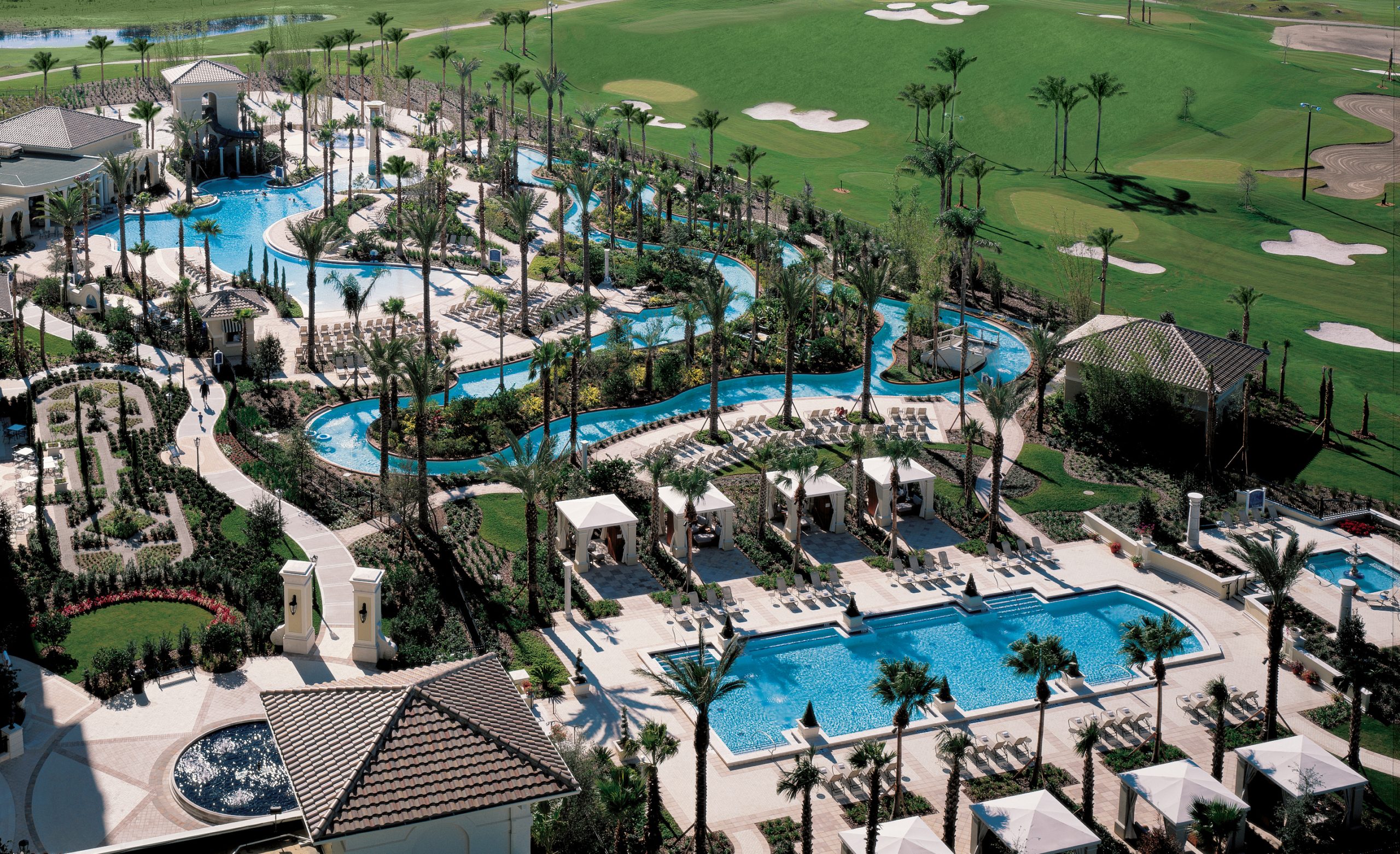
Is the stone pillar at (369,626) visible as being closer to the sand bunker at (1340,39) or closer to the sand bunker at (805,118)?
the sand bunker at (805,118)

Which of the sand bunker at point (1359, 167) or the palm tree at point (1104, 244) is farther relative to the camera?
the sand bunker at point (1359, 167)

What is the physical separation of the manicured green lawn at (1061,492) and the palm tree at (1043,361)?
329 centimetres

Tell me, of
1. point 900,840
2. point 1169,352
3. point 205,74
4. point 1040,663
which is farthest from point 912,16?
point 900,840

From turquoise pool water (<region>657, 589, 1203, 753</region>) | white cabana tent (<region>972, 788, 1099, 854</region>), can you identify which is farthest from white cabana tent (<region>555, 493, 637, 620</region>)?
white cabana tent (<region>972, 788, 1099, 854</region>)

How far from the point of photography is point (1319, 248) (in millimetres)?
80312

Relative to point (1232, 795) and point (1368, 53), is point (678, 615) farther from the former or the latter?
point (1368, 53)

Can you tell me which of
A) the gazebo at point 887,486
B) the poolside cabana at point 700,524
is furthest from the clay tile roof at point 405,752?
the gazebo at point 887,486

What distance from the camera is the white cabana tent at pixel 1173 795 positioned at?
3309 cm

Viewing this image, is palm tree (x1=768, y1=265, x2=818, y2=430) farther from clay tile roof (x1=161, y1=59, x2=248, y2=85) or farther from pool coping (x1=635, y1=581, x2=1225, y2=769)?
clay tile roof (x1=161, y1=59, x2=248, y2=85)

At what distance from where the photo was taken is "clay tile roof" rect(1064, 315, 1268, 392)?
188 feet

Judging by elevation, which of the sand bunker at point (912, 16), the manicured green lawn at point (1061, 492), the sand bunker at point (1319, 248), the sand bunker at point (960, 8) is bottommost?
the manicured green lawn at point (1061, 492)

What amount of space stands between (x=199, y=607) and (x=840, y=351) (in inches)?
1411

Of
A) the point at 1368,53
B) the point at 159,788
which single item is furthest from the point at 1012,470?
the point at 1368,53

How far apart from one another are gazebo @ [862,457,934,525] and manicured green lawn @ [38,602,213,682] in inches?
951
